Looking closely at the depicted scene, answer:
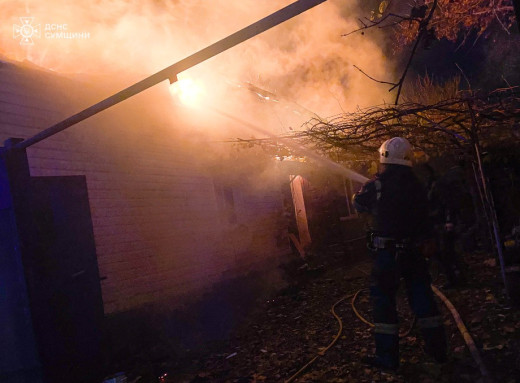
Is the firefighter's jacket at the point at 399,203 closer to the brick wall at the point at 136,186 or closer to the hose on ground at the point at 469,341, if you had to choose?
the hose on ground at the point at 469,341

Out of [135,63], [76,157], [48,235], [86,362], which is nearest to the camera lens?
[48,235]

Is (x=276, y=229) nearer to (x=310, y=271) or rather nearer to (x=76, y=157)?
(x=310, y=271)

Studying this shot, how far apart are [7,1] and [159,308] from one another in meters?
8.06

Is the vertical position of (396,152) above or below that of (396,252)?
above

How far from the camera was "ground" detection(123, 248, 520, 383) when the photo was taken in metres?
3.47

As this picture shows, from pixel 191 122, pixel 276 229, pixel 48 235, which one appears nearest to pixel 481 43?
pixel 276 229

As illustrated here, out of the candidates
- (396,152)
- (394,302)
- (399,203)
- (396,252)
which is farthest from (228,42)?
(394,302)

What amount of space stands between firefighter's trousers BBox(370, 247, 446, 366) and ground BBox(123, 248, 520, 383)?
0.72 feet

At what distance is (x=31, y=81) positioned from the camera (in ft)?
19.3

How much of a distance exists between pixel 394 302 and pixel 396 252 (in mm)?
496

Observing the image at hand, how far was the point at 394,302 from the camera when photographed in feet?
11.7

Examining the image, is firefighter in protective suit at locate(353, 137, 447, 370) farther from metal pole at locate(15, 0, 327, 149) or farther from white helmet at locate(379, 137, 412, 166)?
metal pole at locate(15, 0, 327, 149)

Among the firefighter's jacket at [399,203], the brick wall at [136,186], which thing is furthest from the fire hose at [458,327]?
the brick wall at [136,186]

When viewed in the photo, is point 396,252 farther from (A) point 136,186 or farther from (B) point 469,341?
(A) point 136,186
